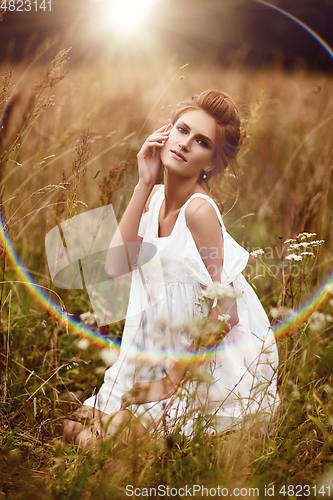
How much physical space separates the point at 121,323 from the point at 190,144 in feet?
4.19

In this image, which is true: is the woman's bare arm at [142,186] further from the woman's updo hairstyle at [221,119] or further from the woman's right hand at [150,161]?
the woman's updo hairstyle at [221,119]

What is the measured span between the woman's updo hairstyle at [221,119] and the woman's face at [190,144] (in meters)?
0.03

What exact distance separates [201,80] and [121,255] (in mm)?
3842

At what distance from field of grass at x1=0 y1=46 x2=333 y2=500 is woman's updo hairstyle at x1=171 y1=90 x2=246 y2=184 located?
0.13 m

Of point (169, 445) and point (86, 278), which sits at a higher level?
point (86, 278)

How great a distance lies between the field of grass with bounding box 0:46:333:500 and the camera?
1.22 meters

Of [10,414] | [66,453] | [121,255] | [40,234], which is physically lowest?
[66,453]

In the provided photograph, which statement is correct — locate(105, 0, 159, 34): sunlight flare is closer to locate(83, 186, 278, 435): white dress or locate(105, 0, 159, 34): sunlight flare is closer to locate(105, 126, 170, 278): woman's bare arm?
locate(105, 126, 170, 278): woman's bare arm

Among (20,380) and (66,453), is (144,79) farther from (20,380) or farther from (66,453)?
(66,453)

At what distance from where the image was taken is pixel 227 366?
1.65m

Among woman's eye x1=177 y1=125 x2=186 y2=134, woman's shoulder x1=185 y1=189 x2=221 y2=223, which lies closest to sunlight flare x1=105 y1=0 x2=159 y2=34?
woman's eye x1=177 y1=125 x2=186 y2=134

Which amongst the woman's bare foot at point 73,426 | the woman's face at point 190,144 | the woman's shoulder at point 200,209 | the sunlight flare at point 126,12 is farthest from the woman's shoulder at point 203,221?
the sunlight flare at point 126,12

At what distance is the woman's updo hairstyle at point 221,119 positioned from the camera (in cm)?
170

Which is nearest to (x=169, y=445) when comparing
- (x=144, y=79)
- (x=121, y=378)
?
(x=121, y=378)
